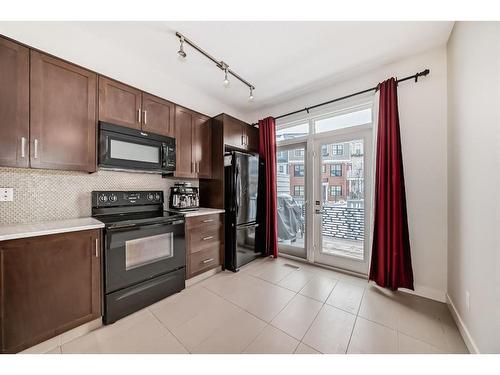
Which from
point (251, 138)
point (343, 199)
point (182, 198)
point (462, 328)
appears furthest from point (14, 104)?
→ point (462, 328)

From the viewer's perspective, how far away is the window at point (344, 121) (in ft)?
8.38

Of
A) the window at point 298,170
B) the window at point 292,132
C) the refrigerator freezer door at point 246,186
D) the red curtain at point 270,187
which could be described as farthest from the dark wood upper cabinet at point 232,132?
the window at point 298,170

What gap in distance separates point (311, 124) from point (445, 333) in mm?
2718

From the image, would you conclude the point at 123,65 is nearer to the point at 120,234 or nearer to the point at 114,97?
the point at 114,97

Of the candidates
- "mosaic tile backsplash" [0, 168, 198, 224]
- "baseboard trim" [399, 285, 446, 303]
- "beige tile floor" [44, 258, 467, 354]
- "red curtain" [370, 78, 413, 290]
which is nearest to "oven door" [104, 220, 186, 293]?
"beige tile floor" [44, 258, 467, 354]

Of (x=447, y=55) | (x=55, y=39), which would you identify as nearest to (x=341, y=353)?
(x=447, y=55)

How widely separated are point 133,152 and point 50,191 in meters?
0.80

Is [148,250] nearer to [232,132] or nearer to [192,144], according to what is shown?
[192,144]

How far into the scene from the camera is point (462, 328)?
1506 millimetres

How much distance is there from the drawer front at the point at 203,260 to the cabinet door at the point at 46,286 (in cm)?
94

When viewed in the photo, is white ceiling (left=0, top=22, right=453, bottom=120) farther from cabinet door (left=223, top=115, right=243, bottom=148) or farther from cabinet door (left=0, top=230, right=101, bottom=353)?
cabinet door (left=0, top=230, right=101, bottom=353)

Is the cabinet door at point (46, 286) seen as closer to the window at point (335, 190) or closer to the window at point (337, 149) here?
the window at point (335, 190)
